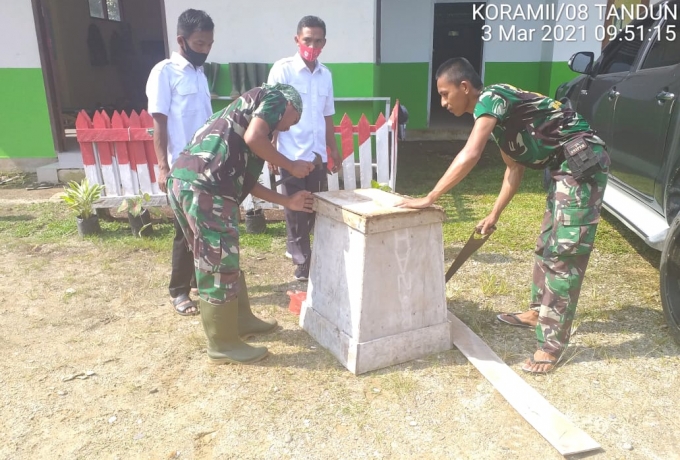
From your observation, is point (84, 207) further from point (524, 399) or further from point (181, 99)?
point (524, 399)

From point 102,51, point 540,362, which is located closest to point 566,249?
point 540,362

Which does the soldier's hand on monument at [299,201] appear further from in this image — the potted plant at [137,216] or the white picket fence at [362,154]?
the potted plant at [137,216]

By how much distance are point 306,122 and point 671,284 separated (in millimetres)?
2597

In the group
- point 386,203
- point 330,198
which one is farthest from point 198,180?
point 386,203

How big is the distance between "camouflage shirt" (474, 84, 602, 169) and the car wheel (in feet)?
2.48

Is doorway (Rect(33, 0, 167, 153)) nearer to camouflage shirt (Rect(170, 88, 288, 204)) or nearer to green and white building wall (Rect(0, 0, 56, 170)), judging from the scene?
green and white building wall (Rect(0, 0, 56, 170))

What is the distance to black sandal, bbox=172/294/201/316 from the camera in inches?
140

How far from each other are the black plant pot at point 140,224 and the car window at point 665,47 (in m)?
4.55

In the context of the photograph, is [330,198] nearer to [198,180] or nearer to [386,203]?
[386,203]

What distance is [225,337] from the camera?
2881mm

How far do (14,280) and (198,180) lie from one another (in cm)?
252

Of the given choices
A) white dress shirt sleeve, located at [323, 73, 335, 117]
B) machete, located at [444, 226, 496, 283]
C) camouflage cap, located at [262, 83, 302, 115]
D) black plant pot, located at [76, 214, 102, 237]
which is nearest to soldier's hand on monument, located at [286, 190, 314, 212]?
camouflage cap, located at [262, 83, 302, 115]

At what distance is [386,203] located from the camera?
2.90 m

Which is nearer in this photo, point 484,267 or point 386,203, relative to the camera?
point 386,203
